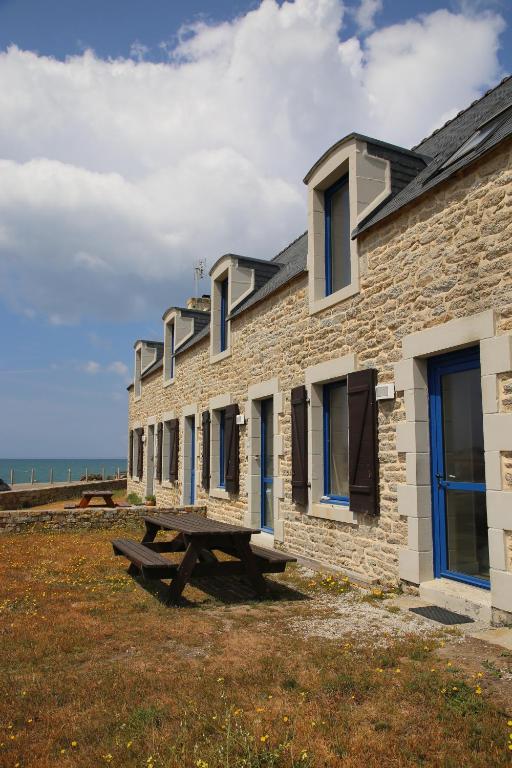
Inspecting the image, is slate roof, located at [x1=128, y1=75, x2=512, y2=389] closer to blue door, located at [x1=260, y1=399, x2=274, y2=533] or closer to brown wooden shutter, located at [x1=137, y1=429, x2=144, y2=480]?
blue door, located at [x1=260, y1=399, x2=274, y2=533]

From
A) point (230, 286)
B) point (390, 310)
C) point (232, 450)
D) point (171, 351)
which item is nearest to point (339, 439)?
point (390, 310)

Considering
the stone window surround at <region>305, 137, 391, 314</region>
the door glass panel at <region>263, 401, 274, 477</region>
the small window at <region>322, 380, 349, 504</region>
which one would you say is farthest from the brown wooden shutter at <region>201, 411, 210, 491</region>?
the stone window surround at <region>305, 137, 391, 314</region>

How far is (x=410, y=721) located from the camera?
3041 mm

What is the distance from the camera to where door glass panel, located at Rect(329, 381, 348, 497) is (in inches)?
297

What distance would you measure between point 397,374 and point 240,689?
12.1 feet

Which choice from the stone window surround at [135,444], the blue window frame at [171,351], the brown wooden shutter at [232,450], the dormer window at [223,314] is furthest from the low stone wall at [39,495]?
the brown wooden shutter at [232,450]

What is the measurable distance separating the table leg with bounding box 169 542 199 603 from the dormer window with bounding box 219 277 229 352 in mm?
7068

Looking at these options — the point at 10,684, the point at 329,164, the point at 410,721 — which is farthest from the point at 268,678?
the point at 329,164

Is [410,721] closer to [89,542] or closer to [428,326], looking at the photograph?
[428,326]

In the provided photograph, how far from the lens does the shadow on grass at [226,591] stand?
582 cm

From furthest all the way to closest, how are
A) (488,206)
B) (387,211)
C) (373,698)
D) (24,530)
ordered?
(24,530) → (387,211) → (488,206) → (373,698)

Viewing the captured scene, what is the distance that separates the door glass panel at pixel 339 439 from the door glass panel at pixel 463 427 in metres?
1.90

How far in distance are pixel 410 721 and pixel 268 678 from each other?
0.96m

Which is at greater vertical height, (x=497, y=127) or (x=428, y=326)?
(x=497, y=127)
